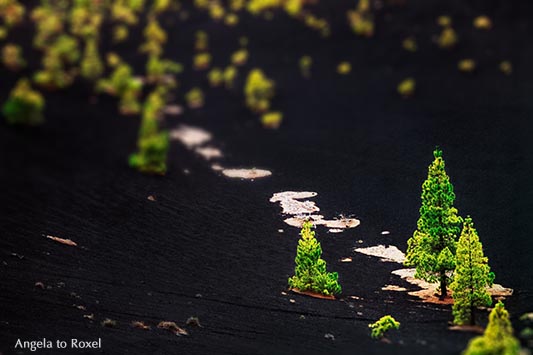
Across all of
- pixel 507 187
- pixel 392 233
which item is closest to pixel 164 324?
pixel 392 233

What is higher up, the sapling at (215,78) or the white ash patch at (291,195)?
the sapling at (215,78)

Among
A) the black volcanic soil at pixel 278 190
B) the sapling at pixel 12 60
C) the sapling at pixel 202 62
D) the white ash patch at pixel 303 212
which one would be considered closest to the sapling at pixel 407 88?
the black volcanic soil at pixel 278 190

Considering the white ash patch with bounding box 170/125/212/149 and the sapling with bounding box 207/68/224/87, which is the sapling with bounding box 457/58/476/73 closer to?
the white ash patch with bounding box 170/125/212/149

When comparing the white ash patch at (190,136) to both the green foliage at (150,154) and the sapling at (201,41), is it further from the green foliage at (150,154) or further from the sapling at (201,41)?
the sapling at (201,41)

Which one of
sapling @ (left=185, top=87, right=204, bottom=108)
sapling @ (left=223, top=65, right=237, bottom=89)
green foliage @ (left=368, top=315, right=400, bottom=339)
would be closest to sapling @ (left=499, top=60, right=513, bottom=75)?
sapling @ (left=223, top=65, right=237, bottom=89)

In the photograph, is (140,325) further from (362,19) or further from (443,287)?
(362,19)

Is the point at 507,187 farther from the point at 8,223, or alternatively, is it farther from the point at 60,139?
the point at 60,139

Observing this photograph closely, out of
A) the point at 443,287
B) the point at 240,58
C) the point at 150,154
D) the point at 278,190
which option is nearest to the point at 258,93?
the point at 240,58
